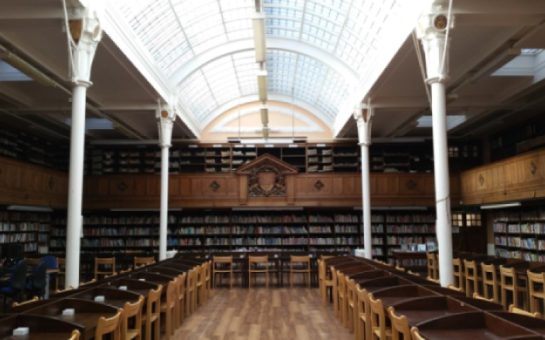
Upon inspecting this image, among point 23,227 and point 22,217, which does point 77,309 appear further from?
point 22,217

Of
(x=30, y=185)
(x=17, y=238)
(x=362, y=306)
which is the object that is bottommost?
(x=362, y=306)

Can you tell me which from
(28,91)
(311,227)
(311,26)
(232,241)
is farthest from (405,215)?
(28,91)

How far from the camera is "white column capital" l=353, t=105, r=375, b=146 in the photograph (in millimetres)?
12805

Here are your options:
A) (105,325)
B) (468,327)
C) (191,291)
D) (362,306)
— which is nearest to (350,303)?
(362,306)

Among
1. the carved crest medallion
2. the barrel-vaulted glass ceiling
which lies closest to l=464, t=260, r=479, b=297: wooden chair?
the barrel-vaulted glass ceiling

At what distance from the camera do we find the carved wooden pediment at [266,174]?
15.8 m

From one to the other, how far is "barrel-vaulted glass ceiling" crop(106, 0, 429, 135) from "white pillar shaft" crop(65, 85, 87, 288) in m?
2.18

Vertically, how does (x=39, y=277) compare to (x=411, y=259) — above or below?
above

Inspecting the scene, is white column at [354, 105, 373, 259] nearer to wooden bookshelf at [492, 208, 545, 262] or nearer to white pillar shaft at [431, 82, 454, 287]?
wooden bookshelf at [492, 208, 545, 262]

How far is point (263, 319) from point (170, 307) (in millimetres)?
1977

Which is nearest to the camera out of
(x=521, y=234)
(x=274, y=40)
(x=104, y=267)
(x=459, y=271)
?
(x=459, y=271)

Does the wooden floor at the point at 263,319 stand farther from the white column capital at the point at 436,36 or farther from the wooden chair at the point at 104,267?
the white column capital at the point at 436,36

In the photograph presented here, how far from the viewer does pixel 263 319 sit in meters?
8.30

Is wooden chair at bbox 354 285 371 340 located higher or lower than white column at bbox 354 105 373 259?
lower
